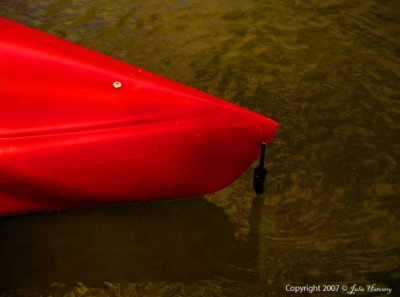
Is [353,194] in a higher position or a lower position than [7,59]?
lower

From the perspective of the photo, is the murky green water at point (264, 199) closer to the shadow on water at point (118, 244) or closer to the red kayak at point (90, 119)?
the shadow on water at point (118, 244)

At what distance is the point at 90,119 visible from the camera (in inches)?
74.7

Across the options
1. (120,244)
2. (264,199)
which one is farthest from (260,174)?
(120,244)

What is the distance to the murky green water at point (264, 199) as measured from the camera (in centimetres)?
196

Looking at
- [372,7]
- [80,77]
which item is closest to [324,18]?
[372,7]

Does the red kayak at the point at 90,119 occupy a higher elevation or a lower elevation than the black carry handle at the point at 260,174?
higher

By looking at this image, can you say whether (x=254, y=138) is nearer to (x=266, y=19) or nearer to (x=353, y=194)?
(x=353, y=194)

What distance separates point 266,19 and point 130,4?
121 cm

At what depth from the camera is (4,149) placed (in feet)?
6.12

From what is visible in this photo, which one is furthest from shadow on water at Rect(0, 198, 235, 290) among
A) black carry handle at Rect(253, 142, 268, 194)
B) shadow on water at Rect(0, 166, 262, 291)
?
black carry handle at Rect(253, 142, 268, 194)

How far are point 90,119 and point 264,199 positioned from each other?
96 centimetres

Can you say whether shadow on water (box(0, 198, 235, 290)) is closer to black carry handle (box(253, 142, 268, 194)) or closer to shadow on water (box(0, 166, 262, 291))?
shadow on water (box(0, 166, 262, 291))

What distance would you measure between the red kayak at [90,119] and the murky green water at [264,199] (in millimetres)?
358

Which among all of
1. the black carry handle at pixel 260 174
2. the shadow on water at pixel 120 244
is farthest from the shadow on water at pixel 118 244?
the black carry handle at pixel 260 174
